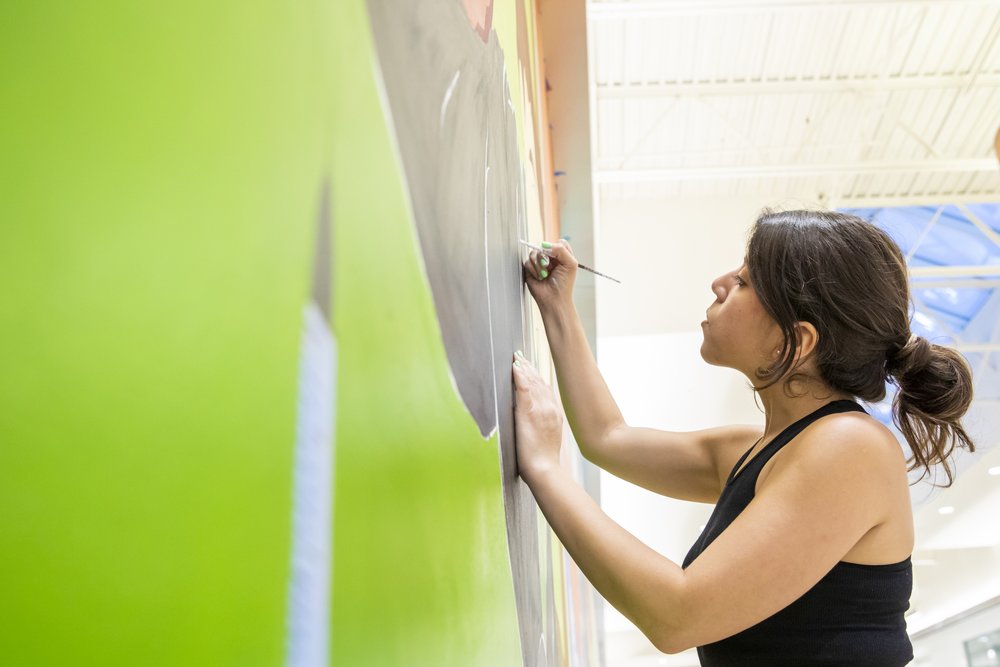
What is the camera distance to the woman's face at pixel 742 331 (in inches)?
47.3

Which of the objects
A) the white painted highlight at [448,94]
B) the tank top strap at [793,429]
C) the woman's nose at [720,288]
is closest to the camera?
the white painted highlight at [448,94]

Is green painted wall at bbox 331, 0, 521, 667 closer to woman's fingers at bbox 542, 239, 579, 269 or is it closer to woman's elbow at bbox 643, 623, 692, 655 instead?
woman's elbow at bbox 643, 623, 692, 655

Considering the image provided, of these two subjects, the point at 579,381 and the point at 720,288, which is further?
the point at 579,381

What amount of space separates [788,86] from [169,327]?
8.38 meters

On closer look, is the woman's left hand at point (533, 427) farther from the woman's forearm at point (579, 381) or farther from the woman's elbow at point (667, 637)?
the woman's forearm at point (579, 381)

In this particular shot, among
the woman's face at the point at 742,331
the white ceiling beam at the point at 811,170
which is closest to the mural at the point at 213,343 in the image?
the woman's face at the point at 742,331

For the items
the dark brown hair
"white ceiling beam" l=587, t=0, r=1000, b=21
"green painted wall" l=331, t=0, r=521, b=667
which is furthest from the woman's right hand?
"white ceiling beam" l=587, t=0, r=1000, b=21

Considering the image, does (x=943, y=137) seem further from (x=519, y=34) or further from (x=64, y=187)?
(x=64, y=187)

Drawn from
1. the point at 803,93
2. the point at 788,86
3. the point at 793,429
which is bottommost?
the point at 803,93

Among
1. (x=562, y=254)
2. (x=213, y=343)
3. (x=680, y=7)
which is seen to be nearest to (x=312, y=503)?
(x=213, y=343)

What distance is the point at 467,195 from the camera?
0.74m

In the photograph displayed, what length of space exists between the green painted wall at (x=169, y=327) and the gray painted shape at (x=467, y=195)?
144 millimetres

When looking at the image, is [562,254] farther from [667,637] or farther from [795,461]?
[667,637]

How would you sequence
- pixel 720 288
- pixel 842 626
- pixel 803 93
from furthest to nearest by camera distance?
pixel 803 93, pixel 720 288, pixel 842 626
